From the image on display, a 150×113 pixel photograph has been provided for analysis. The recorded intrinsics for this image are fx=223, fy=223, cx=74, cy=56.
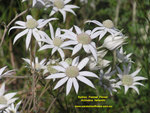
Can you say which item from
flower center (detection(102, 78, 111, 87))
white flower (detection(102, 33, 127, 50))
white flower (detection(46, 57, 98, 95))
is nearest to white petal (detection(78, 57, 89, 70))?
white flower (detection(46, 57, 98, 95))

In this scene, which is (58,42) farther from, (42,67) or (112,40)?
(112,40)

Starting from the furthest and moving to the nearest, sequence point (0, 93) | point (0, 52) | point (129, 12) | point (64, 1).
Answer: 1. point (129, 12)
2. point (0, 52)
3. point (64, 1)
4. point (0, 93)

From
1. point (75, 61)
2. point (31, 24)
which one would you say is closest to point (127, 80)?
point (75, 61)

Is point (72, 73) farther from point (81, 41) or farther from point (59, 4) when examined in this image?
point (59, 4)

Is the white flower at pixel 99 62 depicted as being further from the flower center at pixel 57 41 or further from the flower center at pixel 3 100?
the flower center at pixel 3 100

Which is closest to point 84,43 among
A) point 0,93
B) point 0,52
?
point 0,93

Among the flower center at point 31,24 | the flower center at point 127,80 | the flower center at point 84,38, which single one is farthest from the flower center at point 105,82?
the flower center at point 31,24
